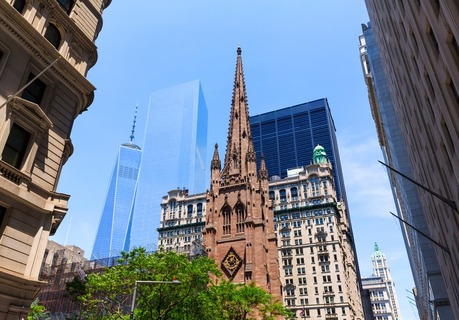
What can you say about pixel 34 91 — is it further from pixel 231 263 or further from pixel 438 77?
pixel 231 263

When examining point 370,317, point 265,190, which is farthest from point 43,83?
point 370,317

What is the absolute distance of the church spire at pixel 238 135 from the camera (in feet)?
242

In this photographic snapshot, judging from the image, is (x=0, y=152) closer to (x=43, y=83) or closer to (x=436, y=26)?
(x=43, y=83)

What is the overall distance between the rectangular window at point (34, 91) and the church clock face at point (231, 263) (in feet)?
159

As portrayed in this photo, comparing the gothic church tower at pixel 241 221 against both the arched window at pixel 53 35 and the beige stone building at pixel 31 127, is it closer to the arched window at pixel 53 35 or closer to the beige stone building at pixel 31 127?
the beige stone building at pixel 31 127

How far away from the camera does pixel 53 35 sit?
18594mm

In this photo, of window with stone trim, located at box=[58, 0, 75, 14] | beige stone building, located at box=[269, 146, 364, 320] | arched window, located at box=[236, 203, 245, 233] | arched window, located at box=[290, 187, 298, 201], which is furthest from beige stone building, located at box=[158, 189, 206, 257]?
window with stone trim, located at box=[58, 0, 75, 14]

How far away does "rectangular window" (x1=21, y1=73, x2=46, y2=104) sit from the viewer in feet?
53.7

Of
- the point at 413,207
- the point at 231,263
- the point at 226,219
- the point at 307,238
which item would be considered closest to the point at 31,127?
the point at 413,207

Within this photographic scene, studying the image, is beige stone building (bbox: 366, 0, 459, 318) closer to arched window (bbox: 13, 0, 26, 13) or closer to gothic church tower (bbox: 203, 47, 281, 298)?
arched window (bbox: 13, 0, 26, 13)

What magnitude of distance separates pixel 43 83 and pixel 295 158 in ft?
561

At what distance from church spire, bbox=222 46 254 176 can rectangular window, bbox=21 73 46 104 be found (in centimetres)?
5528

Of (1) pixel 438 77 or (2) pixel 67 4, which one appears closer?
(1) pixel 438 77

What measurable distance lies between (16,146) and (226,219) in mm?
53340
